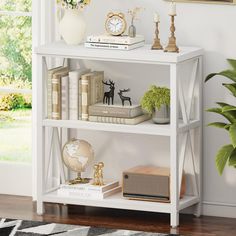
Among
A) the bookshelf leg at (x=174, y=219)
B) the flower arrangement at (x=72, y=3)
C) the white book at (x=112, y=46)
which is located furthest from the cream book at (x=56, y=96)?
the bookshelf leg at (x=174, y=219)

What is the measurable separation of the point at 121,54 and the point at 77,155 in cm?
66

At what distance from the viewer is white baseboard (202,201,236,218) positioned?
5.13 metres

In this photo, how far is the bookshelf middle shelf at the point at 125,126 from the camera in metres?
4.82

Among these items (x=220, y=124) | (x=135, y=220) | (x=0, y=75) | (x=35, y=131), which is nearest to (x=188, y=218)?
(x=135, y=220)

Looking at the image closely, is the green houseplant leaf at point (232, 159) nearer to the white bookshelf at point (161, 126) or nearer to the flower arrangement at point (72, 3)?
the white bookshelf at point (161, 126)

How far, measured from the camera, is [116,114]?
195 inches

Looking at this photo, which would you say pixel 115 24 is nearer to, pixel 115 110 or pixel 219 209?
pixel 115 110

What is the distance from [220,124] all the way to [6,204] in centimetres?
139

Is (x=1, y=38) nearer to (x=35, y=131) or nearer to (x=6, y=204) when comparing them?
(x=35, y=131)

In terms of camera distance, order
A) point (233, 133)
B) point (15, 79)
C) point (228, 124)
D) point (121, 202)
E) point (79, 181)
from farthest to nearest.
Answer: point (15, 79) → point (79, 181) → point (121, 202) → point (228, 124) → point (233, 133)

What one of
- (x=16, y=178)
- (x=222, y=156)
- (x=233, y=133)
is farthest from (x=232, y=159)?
(x=16, y=178)

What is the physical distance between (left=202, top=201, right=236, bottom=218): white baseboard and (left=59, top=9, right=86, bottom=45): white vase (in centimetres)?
117

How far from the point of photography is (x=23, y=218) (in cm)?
506

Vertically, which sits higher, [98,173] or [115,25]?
[115,25]
